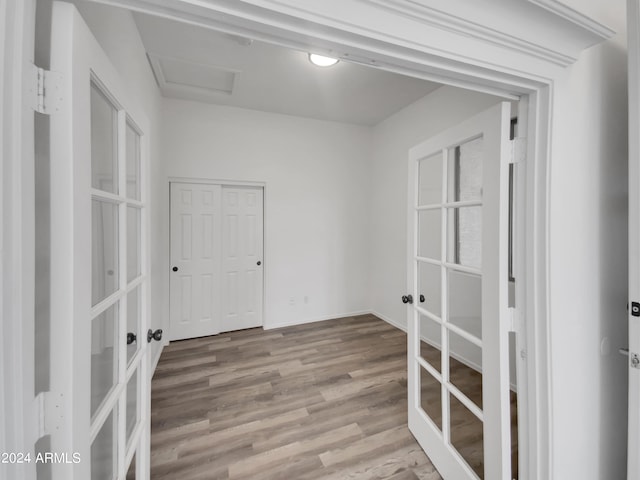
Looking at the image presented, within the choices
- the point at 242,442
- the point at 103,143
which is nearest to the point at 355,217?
the point at 242,442

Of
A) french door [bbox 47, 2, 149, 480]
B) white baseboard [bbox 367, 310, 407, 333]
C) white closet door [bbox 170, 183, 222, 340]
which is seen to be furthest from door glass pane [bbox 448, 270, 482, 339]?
white closet door [bbox 170, 183, 222, 340]

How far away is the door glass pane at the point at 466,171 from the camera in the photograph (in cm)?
124

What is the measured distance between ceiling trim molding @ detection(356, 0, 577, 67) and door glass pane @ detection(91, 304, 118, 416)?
1.31 meters

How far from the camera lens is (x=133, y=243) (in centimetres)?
122

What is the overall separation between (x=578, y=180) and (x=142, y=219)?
182 cm

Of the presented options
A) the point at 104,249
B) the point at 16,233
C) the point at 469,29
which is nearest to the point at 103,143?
the point at 104,249

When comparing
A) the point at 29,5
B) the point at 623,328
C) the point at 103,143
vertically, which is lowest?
the point at 623,328

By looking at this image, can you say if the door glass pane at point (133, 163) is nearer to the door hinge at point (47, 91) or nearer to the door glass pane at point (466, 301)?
the door hinge at point (47, 91)

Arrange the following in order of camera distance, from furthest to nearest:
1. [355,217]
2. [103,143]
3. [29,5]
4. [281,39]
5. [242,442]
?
[355,217] → [242,442] → [103,143] → [281,39] → [29,5]

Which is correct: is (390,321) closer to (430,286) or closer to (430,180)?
(430,286)

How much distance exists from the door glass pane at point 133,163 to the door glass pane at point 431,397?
1.81 m

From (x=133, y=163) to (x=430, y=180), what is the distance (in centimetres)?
151

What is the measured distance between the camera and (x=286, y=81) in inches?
107

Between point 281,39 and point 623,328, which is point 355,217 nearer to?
point 623,328
